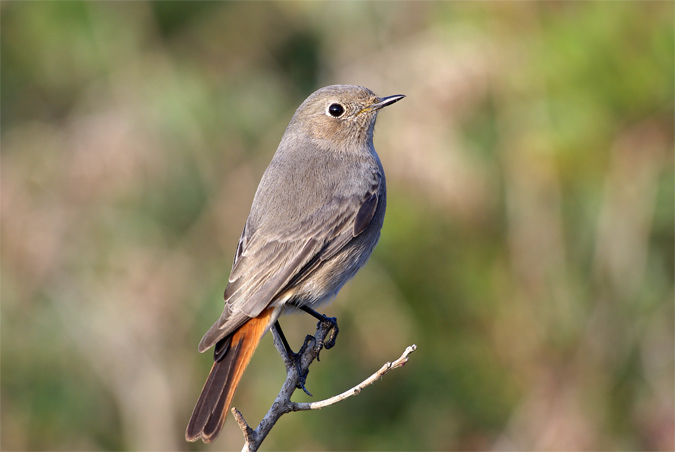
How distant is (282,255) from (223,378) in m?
0.71

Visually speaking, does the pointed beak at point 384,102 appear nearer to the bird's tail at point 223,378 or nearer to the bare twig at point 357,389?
the bird's tail at point 223,378

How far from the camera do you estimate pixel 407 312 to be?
6.23 meters

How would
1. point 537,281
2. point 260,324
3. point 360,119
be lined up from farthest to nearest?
1. point 537,281
2. point 360,119
3. point 260,324

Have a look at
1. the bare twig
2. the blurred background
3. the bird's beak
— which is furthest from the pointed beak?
the bare twig

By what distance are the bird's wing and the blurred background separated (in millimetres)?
1633

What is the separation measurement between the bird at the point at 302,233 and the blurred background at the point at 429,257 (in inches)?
43.9

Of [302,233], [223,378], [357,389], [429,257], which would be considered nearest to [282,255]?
[302,233]

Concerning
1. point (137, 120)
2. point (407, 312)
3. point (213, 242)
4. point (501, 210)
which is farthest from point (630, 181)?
point (137, 120)

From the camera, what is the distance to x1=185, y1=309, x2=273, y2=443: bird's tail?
3506 millimetres

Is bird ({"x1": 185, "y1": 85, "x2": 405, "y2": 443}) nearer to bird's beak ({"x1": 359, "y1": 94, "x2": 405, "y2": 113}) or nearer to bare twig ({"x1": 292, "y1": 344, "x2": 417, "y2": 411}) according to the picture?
bird's beak ({"x1": 359, "y1": 94, "x2": 405, "y2": 113})

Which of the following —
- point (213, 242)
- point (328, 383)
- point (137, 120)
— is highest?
point (137, 120)

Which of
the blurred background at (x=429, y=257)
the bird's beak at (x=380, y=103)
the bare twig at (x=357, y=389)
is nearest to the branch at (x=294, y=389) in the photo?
the bare twig at (x=357, y=389)

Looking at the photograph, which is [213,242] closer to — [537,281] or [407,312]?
[407,312]

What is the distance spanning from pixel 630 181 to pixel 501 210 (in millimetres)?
947
